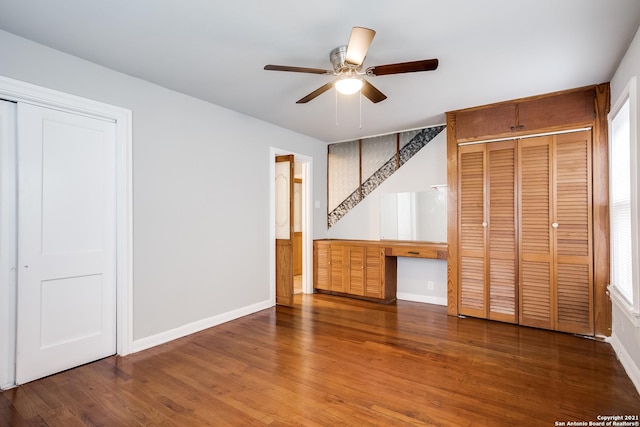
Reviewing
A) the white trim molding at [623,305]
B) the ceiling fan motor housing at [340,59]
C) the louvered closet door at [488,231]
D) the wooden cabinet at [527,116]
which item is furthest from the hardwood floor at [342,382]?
the ceiling fan motor housing at [340,59]

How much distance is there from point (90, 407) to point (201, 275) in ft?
5.12

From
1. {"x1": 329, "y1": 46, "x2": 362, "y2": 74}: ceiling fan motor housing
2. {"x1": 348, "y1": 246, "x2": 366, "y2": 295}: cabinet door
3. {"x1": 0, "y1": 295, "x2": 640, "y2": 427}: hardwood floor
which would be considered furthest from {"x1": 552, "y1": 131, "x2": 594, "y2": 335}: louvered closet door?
{"x1": 329, "y1": 46, "x2": 362, "y2": 74}: ceiling fan motor housing

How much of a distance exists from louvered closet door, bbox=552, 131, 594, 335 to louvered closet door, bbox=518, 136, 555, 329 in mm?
78

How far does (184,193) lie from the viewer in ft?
11.2

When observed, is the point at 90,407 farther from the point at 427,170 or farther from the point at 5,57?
the point at 427,170

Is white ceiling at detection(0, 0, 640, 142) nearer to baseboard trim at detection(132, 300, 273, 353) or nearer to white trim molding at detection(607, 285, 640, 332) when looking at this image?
white trim molding at detection(607, 285, 640, 332)

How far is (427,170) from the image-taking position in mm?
4652

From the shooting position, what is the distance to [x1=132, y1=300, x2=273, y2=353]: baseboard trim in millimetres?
3067

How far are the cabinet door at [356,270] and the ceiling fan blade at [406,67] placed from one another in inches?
114

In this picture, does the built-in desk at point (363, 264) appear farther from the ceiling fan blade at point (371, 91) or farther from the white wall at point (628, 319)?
the ceiling fan blade at point (371, 91)

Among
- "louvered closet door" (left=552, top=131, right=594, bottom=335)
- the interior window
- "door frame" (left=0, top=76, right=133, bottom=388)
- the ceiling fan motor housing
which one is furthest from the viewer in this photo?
"louvered closet door" (left=552, top=131, right=594, bottom=335)

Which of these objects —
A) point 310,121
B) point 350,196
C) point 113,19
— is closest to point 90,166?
point 113,19

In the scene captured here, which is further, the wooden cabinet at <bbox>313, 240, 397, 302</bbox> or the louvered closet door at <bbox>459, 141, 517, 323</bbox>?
the wooden cabinet at <bbox>313, 240, 397, 302</bbox>

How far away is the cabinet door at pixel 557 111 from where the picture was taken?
3.30 metres
